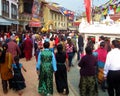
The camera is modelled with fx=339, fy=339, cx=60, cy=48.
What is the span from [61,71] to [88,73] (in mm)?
1531

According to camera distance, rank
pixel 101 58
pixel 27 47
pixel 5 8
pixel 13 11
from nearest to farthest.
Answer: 1. pixel 101 58
2. pixel 27 47
3. pixel 5 8
4. pixel 13 11

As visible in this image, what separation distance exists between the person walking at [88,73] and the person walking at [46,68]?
1.02 meters

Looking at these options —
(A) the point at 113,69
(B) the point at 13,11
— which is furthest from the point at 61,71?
(B) the point at 13,11

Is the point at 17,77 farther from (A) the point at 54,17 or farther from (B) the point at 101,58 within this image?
(A) the point at 54,17

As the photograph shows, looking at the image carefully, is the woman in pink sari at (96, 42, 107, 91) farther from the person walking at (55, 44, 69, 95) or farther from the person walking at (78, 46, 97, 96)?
the person walking at (78, 46, 97, 96)

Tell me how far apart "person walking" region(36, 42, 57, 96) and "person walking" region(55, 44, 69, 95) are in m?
0.46

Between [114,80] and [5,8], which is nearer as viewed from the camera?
[114,80]

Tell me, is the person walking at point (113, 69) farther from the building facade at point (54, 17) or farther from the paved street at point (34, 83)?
the building facade at point (54, 17)

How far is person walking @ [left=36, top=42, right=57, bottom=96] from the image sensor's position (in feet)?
31.4

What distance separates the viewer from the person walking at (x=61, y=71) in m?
10.1

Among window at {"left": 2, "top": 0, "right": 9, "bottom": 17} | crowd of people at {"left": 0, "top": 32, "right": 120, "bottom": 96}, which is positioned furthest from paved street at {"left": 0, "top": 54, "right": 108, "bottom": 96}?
window at {"left": 2, "top": 0, "right": 9, "bottom": 17}

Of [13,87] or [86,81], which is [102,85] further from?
[13,87]

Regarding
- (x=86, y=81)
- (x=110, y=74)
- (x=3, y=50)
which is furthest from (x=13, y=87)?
(x=110, y=74)

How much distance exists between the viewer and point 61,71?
10.3m
